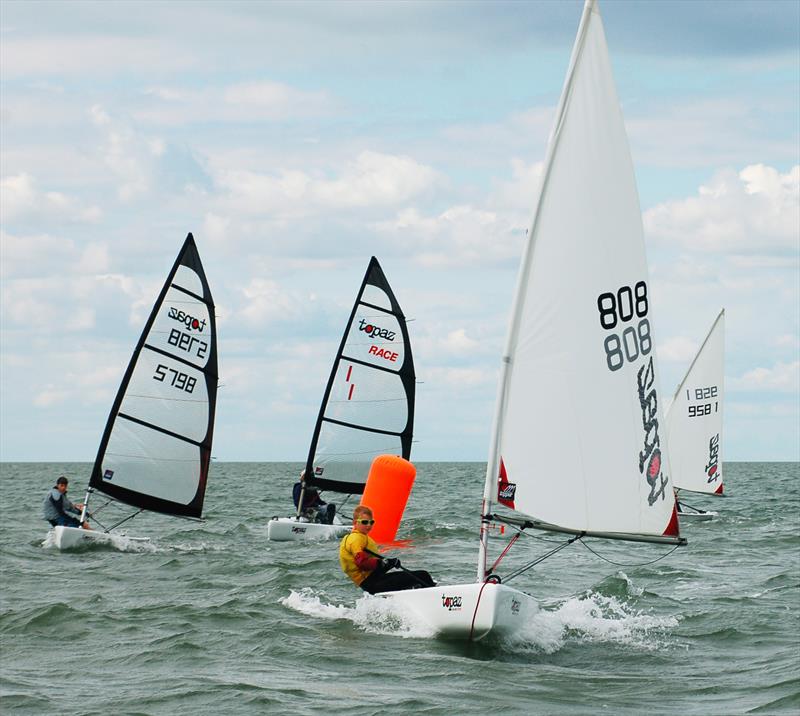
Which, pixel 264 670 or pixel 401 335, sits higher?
pixel 401 335

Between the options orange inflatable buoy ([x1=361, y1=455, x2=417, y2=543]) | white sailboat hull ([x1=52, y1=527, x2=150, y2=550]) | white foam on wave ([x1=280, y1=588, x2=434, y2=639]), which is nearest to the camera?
white foam on wave ([x1=280, y1=588, x2=434, y2=639])

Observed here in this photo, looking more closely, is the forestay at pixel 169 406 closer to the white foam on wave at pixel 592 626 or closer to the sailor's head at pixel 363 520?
the white foam on wave at pixel 592 626

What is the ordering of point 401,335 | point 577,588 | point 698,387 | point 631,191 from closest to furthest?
1. point 631,191
2. point 577,588
3. point 401,335
4. point 698,387

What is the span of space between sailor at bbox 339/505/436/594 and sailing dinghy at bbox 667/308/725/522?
66.1 feet

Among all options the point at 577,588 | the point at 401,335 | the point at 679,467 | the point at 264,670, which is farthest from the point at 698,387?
the point at 264,670

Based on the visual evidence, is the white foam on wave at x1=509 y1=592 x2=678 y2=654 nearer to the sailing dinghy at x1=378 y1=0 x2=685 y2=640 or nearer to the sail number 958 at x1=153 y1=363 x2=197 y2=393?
the sailing dinghy at x1=378 y1=0 x2=685 y2=640

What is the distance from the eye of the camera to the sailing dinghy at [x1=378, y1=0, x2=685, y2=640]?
11.3 m

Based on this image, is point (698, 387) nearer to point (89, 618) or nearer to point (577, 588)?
point (577, 588)

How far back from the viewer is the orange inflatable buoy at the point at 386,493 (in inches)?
615

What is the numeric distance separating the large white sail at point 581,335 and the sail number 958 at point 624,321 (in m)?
0.01

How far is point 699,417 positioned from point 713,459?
144 cm

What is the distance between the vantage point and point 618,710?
31.3ft

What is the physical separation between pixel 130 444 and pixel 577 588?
896 cm

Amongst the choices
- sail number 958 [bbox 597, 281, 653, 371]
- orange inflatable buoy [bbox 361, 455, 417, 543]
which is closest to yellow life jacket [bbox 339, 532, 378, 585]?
orange inflatable buoy [bbox 361, 455, 417, 543]
